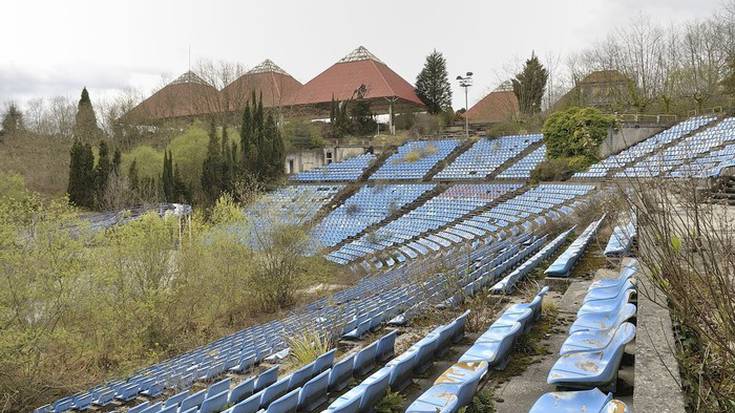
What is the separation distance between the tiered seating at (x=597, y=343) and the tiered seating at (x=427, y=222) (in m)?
15.2

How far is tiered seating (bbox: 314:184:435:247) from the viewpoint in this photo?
30.0m

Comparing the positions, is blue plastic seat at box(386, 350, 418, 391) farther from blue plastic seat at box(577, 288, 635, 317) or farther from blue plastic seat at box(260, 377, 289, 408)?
blue plastic seat at box(577, 288, 635, 317)

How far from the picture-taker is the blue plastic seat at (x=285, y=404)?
525 centimetres

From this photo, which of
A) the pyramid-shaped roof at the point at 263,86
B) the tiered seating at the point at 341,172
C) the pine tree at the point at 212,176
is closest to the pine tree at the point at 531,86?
the tiered seating at the point at 341,172

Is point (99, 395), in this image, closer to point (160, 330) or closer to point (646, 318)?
point (160, 330)

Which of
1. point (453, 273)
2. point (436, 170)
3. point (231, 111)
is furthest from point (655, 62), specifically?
point (453, 273)

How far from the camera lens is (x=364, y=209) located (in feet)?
→ 110

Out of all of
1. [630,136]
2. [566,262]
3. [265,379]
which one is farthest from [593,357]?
[630,136]

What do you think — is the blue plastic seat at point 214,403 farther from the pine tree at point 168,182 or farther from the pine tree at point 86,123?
the pine tree at point 86,123

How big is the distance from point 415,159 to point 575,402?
3750 cm

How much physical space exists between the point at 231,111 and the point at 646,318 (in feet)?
168

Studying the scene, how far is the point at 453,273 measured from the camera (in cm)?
972

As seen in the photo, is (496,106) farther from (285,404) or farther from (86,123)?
(285,404)

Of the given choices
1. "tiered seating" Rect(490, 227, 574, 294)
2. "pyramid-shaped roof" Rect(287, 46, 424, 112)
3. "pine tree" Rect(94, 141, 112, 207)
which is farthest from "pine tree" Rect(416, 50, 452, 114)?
"tiered seating" Rect(490, 227, 574, 294)
